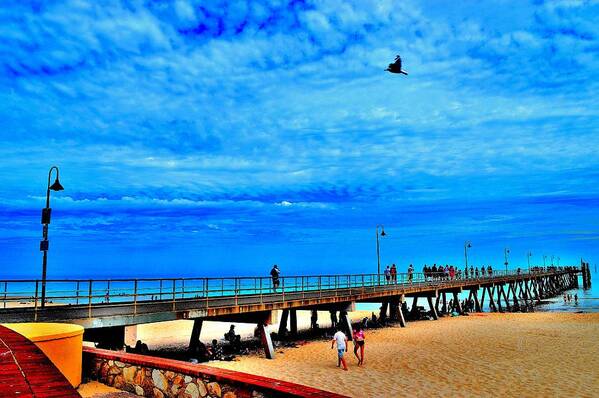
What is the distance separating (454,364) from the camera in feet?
63.4

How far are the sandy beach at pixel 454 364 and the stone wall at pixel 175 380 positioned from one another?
847cm

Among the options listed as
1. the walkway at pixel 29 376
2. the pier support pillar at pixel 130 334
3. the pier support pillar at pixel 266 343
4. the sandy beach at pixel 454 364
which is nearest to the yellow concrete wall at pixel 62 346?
the walkway at pixel 29 376

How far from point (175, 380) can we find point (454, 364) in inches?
614

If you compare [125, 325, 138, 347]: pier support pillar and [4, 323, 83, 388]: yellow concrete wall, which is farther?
[125, 325, 138, 347]: pier support pillar

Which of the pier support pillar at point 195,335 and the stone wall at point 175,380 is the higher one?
the stone wall at point 175,380

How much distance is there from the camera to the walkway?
133 inches

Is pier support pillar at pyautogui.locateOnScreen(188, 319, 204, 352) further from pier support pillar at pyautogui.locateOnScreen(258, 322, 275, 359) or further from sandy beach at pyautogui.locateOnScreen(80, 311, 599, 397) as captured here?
pier support pillar at pyautogui.locateOnScreen(258, 322, 275, 359)

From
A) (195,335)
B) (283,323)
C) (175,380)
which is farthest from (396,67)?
(283,323)

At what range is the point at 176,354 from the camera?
23531 millimetres

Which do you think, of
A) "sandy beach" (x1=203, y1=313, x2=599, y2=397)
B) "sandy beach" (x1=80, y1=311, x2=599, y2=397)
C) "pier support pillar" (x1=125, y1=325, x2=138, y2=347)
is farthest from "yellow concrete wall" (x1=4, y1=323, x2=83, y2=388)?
"sandy beach" (x1=203, y1=313, x2=599, y2=397)

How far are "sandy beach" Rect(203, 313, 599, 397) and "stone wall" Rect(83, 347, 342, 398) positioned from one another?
8474mm

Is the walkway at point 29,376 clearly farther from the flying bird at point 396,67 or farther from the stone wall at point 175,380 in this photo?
the flying bird at point 396,67

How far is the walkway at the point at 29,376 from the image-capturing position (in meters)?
3.38

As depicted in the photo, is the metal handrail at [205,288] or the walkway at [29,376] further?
the metal handrail at [205,288]
